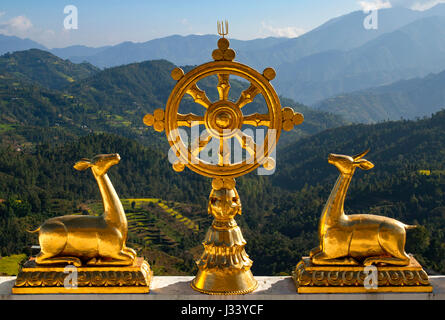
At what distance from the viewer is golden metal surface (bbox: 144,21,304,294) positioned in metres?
3.18

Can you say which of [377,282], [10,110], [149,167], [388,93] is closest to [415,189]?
[149,167]

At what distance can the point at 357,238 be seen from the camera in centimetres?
333

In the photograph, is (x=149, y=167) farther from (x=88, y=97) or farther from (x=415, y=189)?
(x=88, y=97)

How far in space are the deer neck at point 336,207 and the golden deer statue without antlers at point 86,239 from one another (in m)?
1.34

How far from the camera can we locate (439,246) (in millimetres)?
18359

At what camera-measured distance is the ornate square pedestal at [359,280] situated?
329 cm

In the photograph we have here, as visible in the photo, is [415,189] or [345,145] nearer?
[415,189]

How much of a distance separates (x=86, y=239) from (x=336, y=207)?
1.71 metres

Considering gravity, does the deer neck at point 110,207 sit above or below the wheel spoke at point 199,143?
below

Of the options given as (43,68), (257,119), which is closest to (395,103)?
(43,68)

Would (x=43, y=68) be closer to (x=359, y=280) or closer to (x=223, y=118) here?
(x=223, y=118)

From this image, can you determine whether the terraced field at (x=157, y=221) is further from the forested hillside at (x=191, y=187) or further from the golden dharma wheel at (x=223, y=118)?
the golden dharma wheel at (x=223, y=118)

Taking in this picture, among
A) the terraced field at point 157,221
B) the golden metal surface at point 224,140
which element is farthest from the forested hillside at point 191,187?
the golden metal surface at point 224,140

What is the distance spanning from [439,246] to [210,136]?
689 inches
